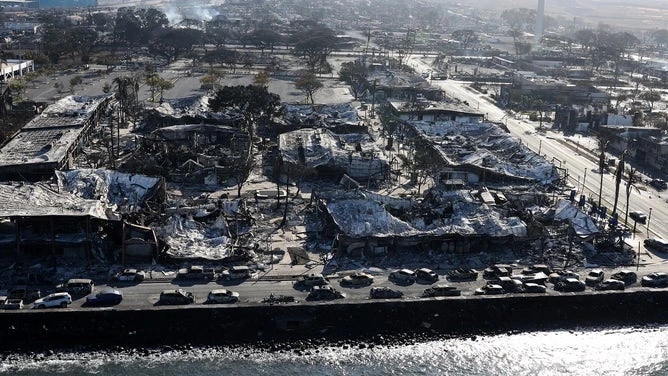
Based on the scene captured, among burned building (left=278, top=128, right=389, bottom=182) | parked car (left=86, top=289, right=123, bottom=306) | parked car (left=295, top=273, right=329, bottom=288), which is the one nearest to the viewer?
parked car (left=86, top=289, right=123, bottom=306)

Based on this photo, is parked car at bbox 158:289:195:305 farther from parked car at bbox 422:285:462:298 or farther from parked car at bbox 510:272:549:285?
parked car at bbox 510:272:549:285

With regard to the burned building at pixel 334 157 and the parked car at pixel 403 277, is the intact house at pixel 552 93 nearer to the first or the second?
the burned building at pixel 334 157

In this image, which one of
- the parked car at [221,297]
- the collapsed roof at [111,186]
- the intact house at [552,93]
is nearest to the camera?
the parked car at [221,297]

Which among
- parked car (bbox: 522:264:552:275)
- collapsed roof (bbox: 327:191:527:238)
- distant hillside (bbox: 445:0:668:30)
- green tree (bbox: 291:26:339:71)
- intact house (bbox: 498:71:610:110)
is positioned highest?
distant hillside (bbox: 445:0:668:30)

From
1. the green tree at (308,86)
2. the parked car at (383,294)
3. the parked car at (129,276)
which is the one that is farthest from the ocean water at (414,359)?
the green tree at (308,86)

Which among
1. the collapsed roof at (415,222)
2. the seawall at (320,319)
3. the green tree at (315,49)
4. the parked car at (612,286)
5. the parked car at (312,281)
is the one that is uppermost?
the green tree at (315,49)

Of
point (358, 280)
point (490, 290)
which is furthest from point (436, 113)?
point (358, 280)

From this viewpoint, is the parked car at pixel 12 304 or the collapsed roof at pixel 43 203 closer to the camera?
the parked car at pixel 12 304

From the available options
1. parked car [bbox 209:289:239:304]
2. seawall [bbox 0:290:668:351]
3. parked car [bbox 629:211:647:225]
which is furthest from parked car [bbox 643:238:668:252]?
parked car [bbox 209:289:239:304]
